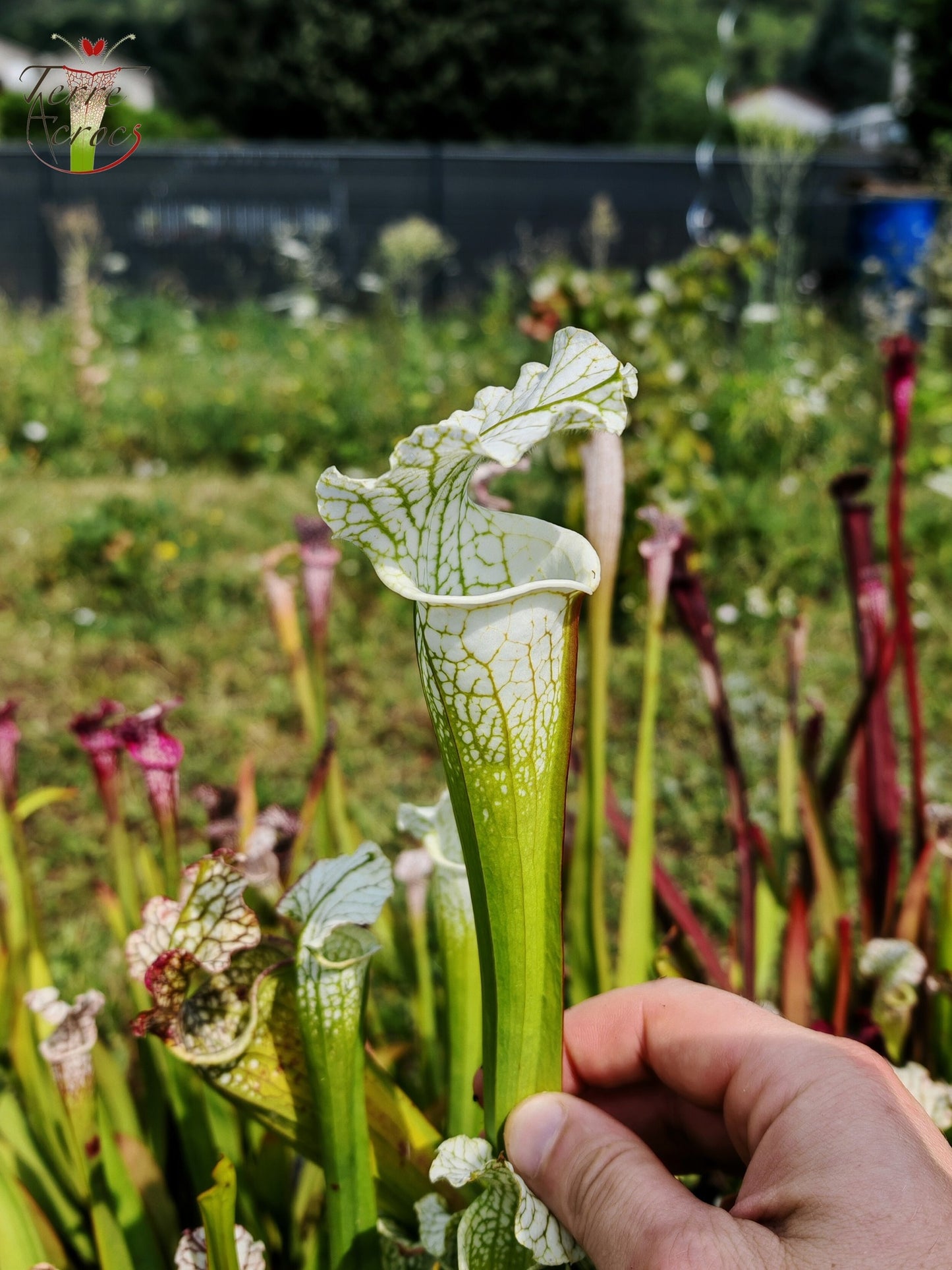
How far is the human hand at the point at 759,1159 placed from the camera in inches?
23.1

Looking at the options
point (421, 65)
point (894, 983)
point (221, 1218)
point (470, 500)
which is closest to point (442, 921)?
point (221, 1218)

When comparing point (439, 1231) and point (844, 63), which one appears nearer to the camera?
point (439, 1231)

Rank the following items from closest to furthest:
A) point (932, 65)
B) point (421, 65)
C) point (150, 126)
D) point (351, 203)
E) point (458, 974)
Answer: point (458, 974) < point (932, 65) < point (351, 203) < point (150, 126) < point (421, 65)

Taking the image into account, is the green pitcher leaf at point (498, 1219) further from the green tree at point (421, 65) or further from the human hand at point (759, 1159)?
the green tree at point (421, 65)

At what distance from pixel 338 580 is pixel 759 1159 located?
2.95 metres

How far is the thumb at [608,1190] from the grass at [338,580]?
2.45ft

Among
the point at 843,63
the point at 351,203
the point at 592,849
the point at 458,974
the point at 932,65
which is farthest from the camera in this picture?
the point at 843,63

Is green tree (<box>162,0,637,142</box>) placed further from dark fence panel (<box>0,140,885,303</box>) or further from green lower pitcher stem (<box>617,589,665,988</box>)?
green lower pitcher stem (<box>617,589,665,988</box>)

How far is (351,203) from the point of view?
32.4 feet

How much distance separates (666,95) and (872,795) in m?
40.0

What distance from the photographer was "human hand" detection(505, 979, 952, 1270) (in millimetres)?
586

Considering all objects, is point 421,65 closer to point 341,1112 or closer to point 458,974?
point 458,974

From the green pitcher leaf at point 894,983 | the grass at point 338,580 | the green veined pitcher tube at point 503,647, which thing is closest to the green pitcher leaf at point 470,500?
the green veined pitcher tube at point 503,647

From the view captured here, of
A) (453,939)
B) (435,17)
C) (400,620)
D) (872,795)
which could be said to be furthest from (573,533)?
(435,17)
